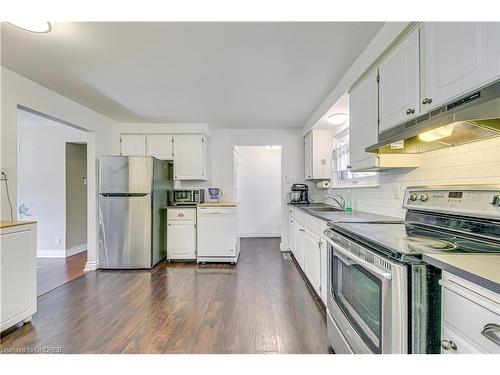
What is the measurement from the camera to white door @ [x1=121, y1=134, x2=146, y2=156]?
4410 mm

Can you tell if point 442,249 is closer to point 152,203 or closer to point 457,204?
point 457,204

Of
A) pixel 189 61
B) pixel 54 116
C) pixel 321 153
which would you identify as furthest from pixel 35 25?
pixel 321 153

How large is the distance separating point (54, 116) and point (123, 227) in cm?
165

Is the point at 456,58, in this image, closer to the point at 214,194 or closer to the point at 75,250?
the point at 214,194

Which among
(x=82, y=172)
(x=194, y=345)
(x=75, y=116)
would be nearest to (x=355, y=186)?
(x=194, y=345)

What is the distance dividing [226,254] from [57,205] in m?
3.12

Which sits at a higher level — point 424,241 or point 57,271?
point 424,241

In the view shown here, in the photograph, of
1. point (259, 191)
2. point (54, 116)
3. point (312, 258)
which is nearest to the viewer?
point (312, 258)

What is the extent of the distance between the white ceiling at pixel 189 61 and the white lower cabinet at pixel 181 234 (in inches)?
64.1

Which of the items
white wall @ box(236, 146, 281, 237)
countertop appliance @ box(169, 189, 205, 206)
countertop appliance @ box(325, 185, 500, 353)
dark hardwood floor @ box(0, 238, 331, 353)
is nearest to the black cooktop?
countertop appliance @ box(325, 185, 500, 353)

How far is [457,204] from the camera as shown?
129 cm

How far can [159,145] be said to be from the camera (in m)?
4.43

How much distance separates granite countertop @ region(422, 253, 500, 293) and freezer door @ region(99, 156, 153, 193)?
3522 millimetres

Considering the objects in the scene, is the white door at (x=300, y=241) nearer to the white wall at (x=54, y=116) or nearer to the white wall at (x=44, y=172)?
the white wall at (x=54, y=116)
